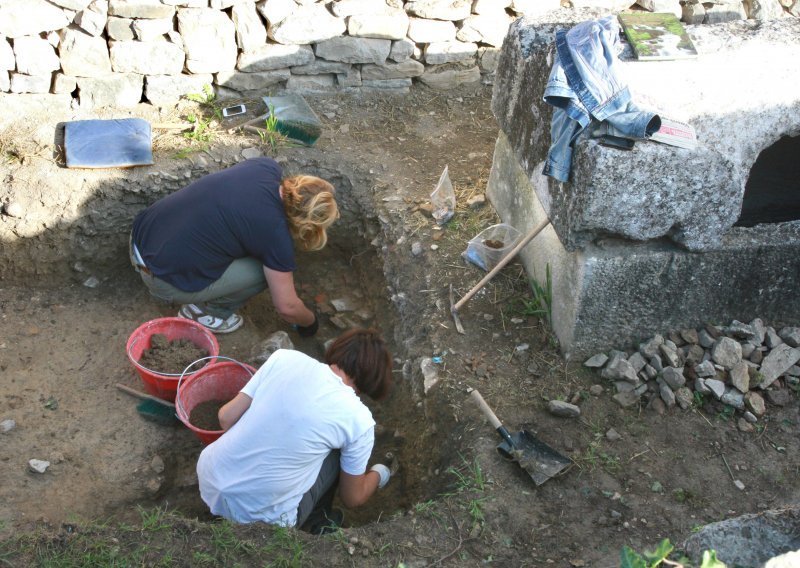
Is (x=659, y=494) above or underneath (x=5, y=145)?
underneath

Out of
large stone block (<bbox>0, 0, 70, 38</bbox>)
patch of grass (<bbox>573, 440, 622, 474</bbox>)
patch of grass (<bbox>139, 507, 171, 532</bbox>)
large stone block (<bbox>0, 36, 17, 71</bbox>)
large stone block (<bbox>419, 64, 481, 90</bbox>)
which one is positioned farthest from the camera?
large stone block (<bbox>419, 64, 481, 90</bbox>)

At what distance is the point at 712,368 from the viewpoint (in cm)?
370

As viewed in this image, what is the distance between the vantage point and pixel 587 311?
371 cm

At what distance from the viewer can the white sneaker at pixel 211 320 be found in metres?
4.41

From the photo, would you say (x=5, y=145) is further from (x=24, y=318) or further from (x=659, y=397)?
(x=659, y=397)

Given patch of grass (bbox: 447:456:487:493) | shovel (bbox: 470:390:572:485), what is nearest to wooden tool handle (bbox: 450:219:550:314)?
shovel (bbox: 470:390:572:485)

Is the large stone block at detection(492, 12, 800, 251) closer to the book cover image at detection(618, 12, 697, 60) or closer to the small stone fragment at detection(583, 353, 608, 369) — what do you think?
the book cover image at detection(618, 12, 697, 60)

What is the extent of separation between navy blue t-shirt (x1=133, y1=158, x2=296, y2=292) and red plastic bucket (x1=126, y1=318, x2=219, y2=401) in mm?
218

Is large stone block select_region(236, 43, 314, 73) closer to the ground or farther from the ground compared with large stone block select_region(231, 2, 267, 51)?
closer to the ground

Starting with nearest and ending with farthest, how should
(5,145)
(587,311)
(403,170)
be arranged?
(587,311) → (5,145) → (403,170)

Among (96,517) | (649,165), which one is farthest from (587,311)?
(96,517)

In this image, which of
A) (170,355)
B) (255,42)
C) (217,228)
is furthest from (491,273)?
(255,42)

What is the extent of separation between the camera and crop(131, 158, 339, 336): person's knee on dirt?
3.88 metres

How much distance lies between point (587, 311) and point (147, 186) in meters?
2.67
